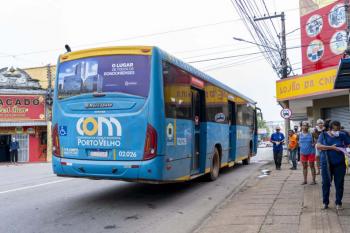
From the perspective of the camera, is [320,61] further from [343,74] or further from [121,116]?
[121,116]

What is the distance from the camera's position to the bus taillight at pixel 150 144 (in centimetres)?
831

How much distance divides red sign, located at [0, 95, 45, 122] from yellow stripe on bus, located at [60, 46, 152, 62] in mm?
22898

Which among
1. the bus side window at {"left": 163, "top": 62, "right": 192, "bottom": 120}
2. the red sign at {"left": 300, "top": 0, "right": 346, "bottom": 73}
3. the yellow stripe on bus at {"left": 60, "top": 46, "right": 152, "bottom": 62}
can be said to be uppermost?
the red sign at {"left": 300, "top": 0, "right": 346, "bottom": 73}

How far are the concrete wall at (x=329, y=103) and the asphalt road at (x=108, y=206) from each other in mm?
10950

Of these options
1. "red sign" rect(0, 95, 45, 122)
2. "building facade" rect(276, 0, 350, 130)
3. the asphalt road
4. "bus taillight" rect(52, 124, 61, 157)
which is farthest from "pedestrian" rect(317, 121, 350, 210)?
"red sign" rect(0, 95, 45, 122)

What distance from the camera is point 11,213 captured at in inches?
320

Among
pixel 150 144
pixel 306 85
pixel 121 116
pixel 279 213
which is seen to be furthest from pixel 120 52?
pixel 306 85

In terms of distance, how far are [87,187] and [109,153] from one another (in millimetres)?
3671

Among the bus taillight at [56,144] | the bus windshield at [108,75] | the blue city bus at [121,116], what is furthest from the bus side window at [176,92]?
the bus taillight at [56,144]

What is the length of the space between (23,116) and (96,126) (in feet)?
79.6

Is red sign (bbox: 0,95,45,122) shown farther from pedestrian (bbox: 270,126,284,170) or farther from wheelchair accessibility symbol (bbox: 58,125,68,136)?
wheelchair accessibility symbol (bbox: 58,125,68,136)

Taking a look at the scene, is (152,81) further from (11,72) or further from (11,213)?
(11,72)

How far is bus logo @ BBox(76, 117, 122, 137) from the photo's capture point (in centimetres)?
855

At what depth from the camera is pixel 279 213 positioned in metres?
7.68
